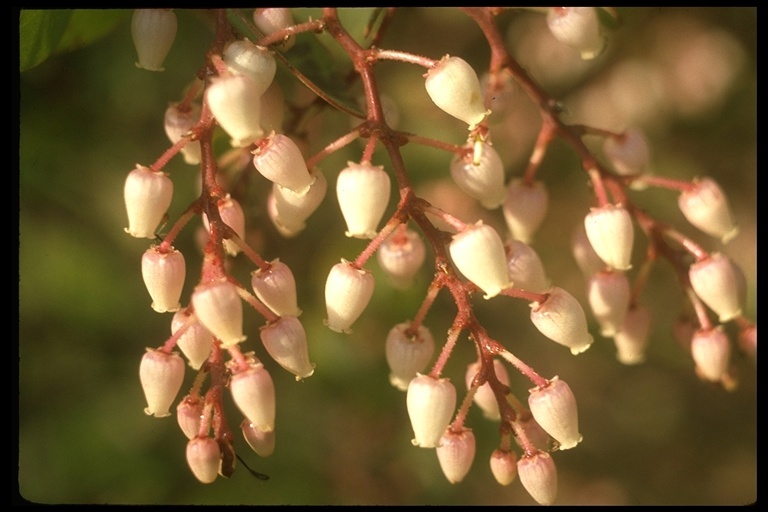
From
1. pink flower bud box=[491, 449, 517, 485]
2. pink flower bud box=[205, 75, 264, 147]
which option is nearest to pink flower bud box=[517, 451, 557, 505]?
pink flower bud box=[491, 449, 517, 485]

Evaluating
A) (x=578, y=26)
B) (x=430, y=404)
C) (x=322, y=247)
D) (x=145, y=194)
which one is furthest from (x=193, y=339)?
(x=322, y=247)

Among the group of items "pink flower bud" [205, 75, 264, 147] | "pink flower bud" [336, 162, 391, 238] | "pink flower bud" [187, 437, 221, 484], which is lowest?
"pink flower bud" [187, 437, 221, 484]

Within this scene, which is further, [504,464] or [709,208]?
[709,208]

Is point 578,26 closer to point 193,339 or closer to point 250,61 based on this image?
point 250,61

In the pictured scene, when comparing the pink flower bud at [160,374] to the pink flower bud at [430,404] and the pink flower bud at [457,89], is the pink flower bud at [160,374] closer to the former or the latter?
the pink flower bud at [430,404]

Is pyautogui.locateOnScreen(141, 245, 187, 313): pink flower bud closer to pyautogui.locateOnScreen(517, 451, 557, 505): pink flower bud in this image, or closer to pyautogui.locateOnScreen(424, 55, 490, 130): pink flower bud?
pyautogui.locateOnScreen(424, 55, 490, 130): pink flower bud

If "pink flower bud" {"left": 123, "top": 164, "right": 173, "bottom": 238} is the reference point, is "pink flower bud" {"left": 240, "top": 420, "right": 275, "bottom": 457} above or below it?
below
